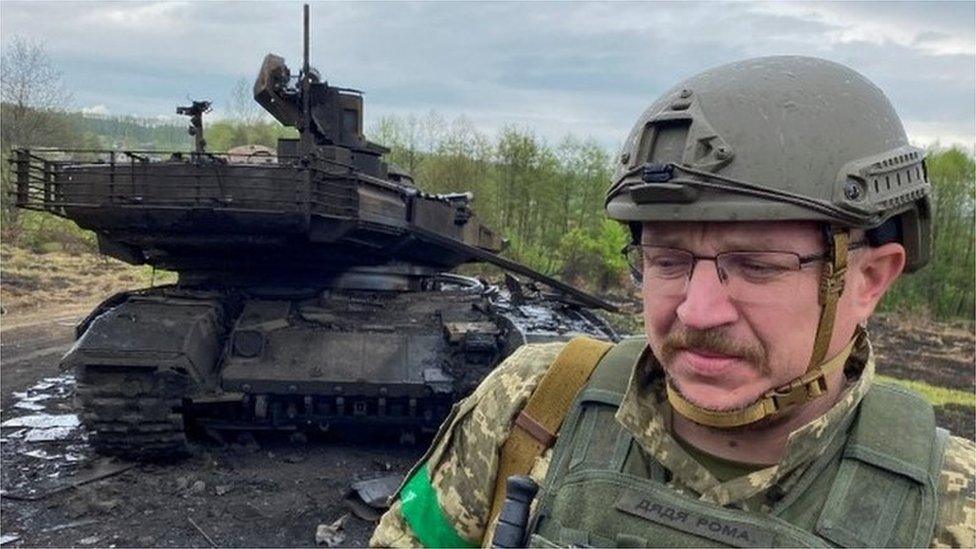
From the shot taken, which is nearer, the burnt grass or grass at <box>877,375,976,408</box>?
the burnt grass

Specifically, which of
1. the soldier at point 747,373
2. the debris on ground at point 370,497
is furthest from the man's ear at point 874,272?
the debris on ground at point 370,497

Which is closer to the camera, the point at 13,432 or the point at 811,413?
the point at 811,413

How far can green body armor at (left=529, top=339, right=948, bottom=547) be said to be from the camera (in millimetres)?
1535

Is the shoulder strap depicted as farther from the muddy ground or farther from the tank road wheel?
the tank road wheel

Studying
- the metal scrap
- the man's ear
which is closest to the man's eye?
the man's ear

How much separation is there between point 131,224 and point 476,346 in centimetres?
302

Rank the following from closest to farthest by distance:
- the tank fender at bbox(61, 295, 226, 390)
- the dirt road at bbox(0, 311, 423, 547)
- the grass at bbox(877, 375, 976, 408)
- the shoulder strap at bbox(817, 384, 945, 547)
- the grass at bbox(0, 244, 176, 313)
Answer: the shoulder strap at bbox(817, 384, 945, 547), the dirt road at bbox(0, 311, 423, 547), the tank fender at bbox(61, 295, 226, 390), the grass at bbox(877, 375, 976, 408), the grass at bbox(0, 244, 176, 313)

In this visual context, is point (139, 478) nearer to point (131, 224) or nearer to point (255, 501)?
point (255, 501)

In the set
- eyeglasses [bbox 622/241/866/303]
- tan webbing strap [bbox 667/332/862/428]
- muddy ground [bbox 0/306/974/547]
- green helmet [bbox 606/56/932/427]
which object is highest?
green helmet [bbox 606/56/932/427]

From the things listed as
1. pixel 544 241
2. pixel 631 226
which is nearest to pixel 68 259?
pixel 544 241

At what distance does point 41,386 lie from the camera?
11.0 m

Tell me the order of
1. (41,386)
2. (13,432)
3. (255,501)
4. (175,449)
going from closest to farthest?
(255,501)
(175,449)
(13,432)
(41,386)

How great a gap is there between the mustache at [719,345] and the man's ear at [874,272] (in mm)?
269

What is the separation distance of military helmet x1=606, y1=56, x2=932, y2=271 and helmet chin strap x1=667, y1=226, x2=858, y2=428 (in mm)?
74
